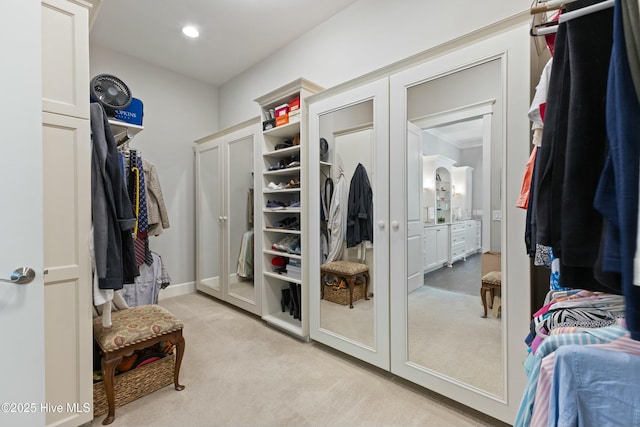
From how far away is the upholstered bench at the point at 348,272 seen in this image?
2150mm

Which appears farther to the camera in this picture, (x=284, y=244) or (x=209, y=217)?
(x=209, y=217)

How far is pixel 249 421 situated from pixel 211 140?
3.15 metres

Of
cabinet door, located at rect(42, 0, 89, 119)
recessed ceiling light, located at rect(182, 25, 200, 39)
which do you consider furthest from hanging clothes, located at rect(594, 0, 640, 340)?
recessed ceiling light, located at rect(182, 25, 200, 39)

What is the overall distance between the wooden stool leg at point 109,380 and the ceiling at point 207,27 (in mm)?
2571

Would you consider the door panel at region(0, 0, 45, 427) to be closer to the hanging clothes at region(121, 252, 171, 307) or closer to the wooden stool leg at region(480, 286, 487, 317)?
the hanging clothes at region(121, 252, 171, 307)

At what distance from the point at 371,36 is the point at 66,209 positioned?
2.54m

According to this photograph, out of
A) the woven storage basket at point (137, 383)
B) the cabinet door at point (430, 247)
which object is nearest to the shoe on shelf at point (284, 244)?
the woven storage basket at point (137, 383)

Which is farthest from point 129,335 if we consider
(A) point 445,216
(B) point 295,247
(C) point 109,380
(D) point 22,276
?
(A) point 445,216

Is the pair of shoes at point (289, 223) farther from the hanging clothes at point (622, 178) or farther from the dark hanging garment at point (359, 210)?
the hanging clothes at point (622, 178)

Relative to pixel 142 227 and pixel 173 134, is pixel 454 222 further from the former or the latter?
pixel 173 134

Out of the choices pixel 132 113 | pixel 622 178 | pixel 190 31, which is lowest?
pixel 622 178

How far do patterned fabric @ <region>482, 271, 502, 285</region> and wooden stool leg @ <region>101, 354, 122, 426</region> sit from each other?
2.14 meters

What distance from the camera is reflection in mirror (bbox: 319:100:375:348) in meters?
2.11

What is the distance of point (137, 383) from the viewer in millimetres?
1787
